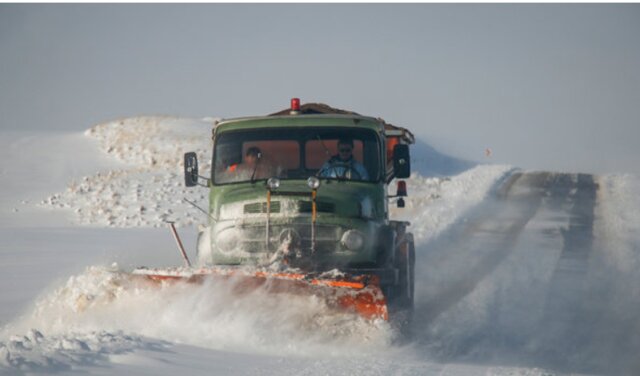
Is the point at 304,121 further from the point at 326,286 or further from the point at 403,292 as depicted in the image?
the point at 326,286

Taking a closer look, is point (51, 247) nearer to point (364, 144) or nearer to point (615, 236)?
point (364, 144)

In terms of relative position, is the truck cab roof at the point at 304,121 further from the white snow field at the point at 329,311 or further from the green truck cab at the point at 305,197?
the white snow field at the point at 329,311

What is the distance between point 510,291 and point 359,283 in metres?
4.37

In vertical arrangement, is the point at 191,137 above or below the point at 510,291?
above

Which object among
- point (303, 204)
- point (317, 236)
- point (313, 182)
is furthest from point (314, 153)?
point (317, 236)

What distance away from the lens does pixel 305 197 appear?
28.6 ft

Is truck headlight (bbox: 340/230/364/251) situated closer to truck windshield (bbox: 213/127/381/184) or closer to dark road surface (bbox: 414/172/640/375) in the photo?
truck windshield (bbox: 213/127/381/184)

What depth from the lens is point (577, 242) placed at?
16.5 meters

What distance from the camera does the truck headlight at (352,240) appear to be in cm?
852

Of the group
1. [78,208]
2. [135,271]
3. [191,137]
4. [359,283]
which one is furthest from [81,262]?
[191,137]

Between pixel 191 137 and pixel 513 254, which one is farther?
pixel 191 137

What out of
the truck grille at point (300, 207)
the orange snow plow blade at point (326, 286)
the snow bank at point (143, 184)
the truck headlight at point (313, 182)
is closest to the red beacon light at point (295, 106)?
the truck grille at point (300, 207)

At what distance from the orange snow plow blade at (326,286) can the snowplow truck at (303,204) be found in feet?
0.04

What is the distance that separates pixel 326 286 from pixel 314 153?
6.96 feet
